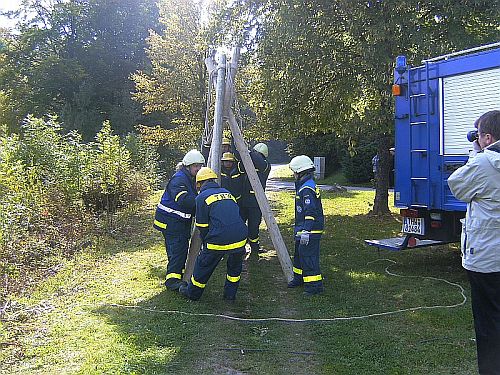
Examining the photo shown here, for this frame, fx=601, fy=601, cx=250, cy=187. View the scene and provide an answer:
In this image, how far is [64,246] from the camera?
10594mm

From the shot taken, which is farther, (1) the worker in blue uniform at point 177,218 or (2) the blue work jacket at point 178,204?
(1) the worker in blue uniform at point 177,218

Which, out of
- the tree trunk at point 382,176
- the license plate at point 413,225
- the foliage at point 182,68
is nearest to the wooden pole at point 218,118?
the license plate at point 413,225

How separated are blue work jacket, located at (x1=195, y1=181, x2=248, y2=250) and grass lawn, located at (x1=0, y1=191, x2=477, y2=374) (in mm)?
823

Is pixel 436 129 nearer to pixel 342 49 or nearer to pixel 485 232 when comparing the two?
pixel 485 232

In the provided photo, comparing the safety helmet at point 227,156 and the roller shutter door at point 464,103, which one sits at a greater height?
the roller shutter door at point 464,103

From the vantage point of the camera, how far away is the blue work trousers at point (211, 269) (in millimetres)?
6961

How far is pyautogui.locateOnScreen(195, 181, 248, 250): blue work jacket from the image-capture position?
689cm

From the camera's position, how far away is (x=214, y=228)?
6.92 metres

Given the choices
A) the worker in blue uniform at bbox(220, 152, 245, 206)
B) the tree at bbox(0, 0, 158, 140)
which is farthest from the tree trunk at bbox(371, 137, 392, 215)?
the tree at bbox(0, 0, 158, 140)

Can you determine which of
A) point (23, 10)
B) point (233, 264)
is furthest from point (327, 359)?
point (23, 10)

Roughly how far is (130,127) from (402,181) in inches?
1182

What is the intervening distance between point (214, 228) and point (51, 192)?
241 inches

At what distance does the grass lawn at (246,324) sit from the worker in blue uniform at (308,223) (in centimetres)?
30

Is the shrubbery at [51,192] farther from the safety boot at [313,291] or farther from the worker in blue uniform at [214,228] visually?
the safety boot at [313,291]
